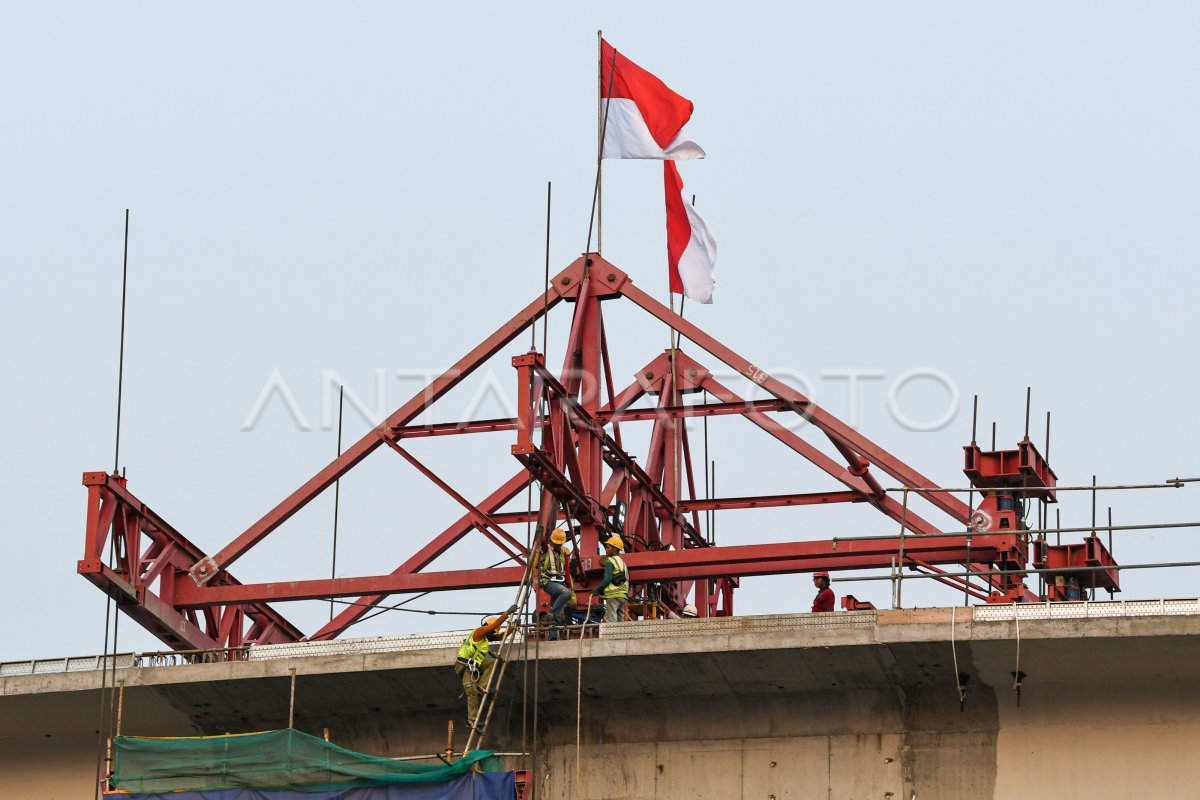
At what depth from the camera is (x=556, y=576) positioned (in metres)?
29.5

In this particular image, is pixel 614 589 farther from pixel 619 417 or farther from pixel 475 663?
pixel 619 417

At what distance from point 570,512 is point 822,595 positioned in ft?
13.1

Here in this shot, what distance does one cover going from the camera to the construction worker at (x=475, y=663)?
26.4 m

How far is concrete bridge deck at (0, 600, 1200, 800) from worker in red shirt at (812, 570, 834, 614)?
9.96 ft

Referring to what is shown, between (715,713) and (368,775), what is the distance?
4201 millimetres

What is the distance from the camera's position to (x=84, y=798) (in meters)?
28.6

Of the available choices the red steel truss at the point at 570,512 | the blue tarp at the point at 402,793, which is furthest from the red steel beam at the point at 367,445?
the blue tarp at the point at 402,793

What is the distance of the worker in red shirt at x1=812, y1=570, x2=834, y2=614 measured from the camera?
29.4 meters

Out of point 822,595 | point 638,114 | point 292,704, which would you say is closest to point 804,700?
point 822,595

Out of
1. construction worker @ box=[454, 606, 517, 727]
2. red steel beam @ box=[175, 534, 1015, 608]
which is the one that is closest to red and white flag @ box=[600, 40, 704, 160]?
red steel beam @ box=[175, 534, 1015, 608]

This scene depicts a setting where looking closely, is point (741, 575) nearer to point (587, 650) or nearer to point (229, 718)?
point (587, 650)

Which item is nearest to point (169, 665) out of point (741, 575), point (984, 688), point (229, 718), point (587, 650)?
point (229, 718)

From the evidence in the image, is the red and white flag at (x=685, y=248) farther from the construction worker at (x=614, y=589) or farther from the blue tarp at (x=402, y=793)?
the blue tarp at (x=402, y=793)

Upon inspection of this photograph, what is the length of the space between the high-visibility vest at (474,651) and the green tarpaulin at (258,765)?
3.78 feet
